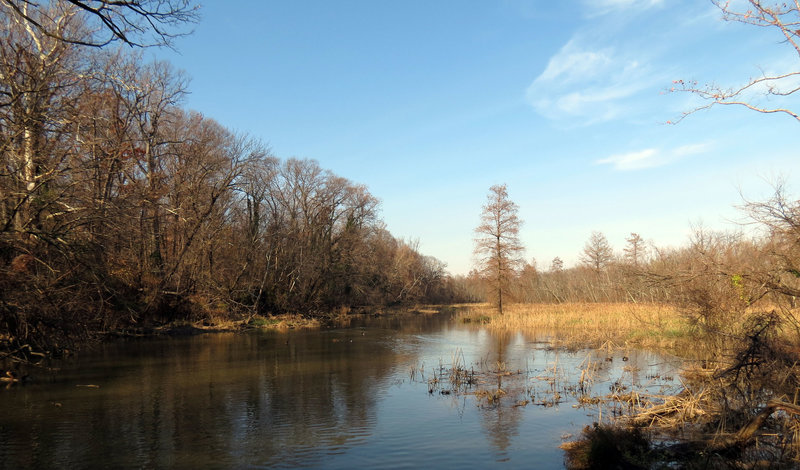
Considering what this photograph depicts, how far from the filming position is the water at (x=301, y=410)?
332 inches

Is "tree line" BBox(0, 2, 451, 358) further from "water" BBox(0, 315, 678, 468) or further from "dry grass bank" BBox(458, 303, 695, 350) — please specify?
"dry grass bank" BBox(458, 303, 695, 350)

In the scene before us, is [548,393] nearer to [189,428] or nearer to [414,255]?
[189,428]

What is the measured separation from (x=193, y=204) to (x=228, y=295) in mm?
6118

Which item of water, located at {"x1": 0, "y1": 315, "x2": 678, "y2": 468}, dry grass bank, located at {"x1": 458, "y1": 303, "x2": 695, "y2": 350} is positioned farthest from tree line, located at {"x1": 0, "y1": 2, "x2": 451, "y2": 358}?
dry grass bank, located at {"x1": 458, "y1": 303, "x2": 695, "y2": 350}

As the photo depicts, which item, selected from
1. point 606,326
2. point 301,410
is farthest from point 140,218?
point 606,326

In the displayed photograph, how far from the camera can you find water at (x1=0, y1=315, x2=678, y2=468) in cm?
843

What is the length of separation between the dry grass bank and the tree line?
16.8 metres

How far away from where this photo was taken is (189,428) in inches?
391

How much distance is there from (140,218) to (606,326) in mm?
21419

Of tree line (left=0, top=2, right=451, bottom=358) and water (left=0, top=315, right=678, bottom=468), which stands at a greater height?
tree line (left=0, top=2, right=451, bottom=358)

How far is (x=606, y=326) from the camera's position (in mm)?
25547

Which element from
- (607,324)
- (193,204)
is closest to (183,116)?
(193,204)

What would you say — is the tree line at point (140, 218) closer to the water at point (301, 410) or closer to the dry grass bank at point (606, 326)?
the water at point (301, 410)

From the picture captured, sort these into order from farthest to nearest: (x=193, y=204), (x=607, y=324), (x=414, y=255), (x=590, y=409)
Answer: (x=414, y=255), (x=193, y=204), (x=607, y=324), (x=590, y=409)
